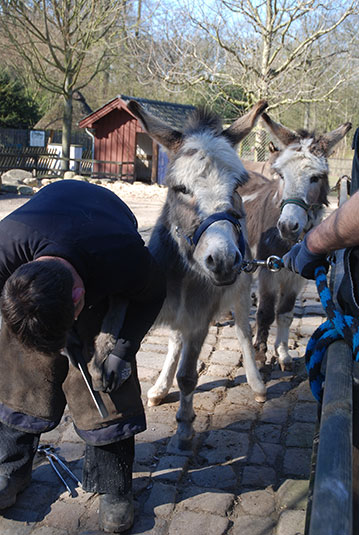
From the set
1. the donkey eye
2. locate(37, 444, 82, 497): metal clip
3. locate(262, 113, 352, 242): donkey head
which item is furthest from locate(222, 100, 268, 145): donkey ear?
locate(37, 444, 82, 497): metal clip

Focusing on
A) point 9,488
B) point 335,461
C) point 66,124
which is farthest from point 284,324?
point 66,124

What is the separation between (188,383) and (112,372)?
1.13m

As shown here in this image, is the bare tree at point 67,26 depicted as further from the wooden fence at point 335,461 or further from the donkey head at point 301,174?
the wooden fence at point 335,461

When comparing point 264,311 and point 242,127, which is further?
point 264,311

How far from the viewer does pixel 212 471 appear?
11.4 ft

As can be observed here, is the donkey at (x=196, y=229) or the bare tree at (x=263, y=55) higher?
the bare tree at (x=263, y=55)

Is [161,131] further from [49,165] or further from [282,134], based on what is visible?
[49,165]

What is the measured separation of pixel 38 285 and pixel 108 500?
141cm

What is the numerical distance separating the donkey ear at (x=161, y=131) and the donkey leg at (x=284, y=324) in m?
2.11

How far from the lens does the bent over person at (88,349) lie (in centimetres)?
262

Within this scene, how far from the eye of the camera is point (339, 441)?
122 centimetres

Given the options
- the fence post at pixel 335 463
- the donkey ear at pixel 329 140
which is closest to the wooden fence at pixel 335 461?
the fence post at pixel 335 463

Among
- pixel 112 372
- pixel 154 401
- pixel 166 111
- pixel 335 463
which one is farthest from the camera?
pixel 166 111

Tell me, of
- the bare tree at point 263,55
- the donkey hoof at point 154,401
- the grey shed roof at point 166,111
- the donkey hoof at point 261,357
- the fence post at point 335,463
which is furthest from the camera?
the grey shed roof at point 166,111
